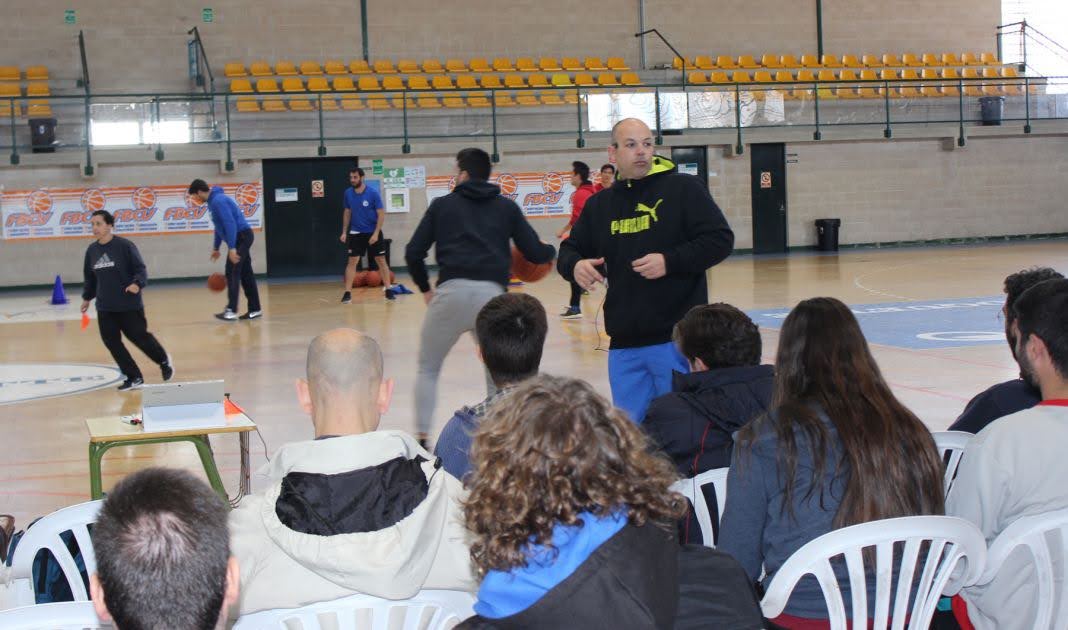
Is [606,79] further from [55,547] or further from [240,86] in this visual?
[55,547]

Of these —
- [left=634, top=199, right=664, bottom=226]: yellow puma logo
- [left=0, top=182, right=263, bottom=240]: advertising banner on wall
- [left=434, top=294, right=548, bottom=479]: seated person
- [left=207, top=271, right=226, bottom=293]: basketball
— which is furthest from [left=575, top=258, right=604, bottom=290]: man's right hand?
[left=0, top=182, right=263, bottom=240]: advertising banner on wall

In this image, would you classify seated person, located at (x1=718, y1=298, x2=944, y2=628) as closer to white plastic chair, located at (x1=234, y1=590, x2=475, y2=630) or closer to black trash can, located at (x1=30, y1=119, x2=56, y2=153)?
white plastic chair, located at (x1=234, y1=590, x2=475, y2=630)

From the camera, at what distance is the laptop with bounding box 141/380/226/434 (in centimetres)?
521

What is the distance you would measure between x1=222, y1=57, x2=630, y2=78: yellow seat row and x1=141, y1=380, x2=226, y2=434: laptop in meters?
19.2

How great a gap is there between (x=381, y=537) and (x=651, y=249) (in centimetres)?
307

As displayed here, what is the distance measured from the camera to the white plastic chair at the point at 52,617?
2.07 metres

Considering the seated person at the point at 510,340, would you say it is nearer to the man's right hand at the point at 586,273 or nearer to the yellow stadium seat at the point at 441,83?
the man's right hand at the point at 586,273

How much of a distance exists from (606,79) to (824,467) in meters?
22.8

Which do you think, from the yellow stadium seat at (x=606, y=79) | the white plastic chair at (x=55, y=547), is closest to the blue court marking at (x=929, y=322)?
the white plastic chair at (x=55, y=547)

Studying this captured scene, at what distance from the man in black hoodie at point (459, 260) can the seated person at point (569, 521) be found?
4412mm

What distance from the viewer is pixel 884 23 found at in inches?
1103

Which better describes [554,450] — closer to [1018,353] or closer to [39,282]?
[1018,353]

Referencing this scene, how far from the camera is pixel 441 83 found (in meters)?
23.8

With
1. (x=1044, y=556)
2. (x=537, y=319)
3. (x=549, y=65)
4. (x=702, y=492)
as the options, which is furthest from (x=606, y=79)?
(x=1044, y=556)
